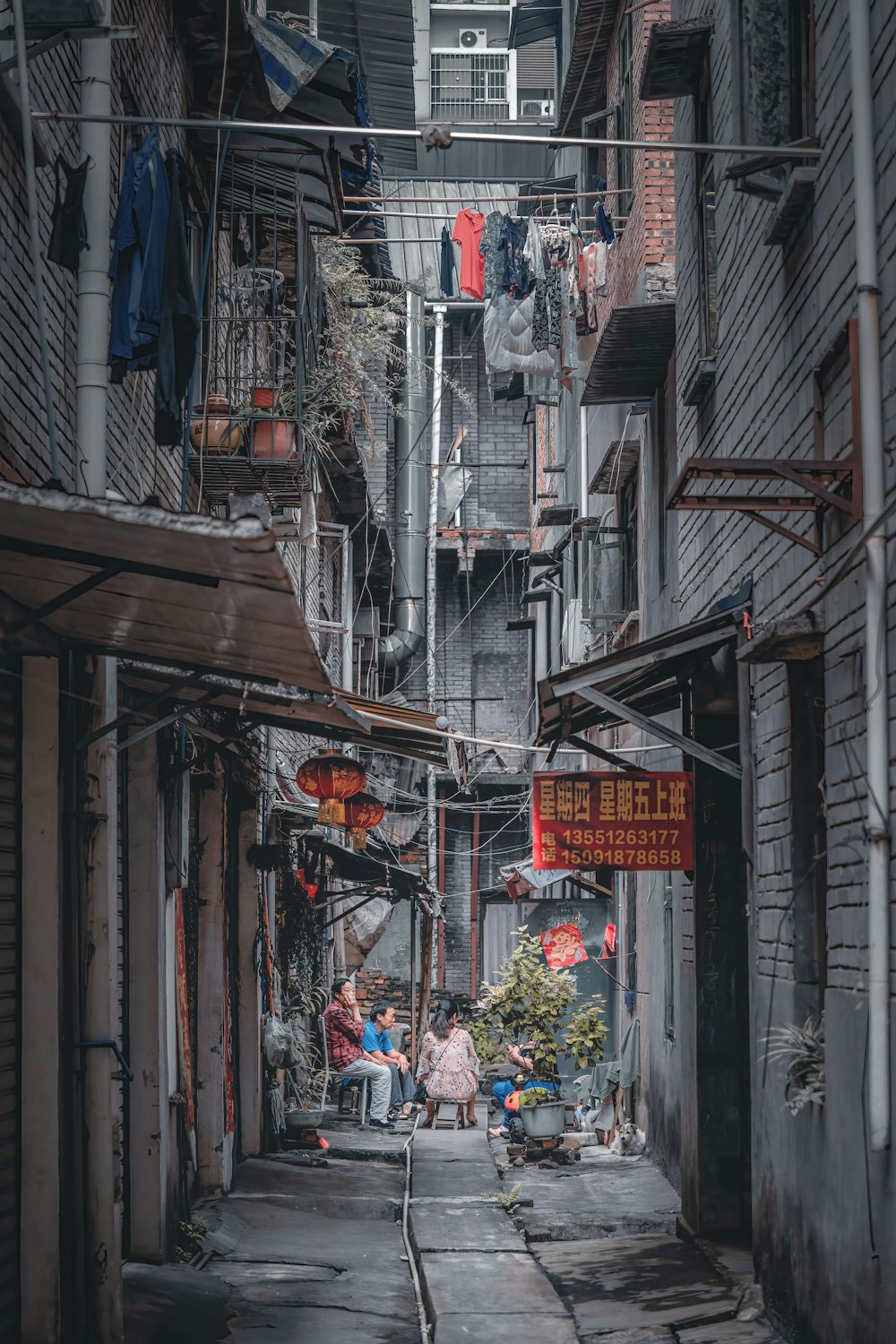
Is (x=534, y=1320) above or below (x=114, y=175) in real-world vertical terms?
below

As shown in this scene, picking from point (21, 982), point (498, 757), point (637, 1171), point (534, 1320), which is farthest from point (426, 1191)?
point (498, 757)

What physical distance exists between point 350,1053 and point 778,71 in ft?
46.4

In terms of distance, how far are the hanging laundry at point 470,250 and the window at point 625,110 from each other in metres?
2.10

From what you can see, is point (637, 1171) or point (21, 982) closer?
point (21, 982)

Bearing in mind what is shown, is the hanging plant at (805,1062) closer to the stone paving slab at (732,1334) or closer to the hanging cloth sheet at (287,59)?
the stone paving slab at (732,1334)

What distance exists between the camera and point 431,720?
11164mm

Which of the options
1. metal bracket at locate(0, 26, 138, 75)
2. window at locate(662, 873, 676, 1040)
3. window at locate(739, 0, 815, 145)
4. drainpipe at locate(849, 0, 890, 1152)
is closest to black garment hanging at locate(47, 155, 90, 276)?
metal bracket at locate(0, 26, 138, 75)

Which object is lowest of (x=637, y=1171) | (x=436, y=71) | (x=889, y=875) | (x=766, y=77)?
(x=637, y=1171)

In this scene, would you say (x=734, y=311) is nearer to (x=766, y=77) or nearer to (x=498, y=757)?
(x=766, y=77)

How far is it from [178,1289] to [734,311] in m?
7.06

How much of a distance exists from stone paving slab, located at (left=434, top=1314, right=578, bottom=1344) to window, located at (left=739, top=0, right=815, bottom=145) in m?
6.69

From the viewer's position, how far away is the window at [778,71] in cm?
827

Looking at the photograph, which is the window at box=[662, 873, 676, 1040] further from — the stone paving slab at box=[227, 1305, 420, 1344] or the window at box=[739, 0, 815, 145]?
the window at box=[739, 0, 815, 145]

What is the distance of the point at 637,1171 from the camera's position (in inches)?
576
